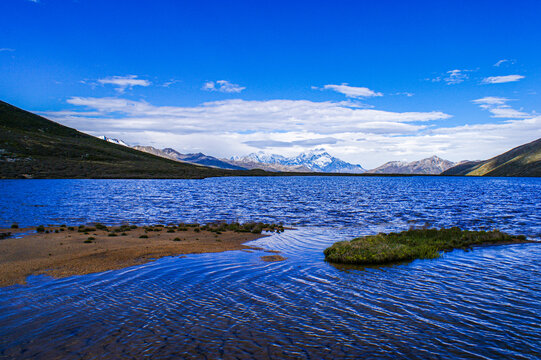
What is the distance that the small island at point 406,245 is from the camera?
844 inches

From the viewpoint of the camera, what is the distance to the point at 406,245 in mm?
24922

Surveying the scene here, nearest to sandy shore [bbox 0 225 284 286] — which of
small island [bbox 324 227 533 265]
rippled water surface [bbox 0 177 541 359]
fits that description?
rippled water surface [bbox 0 177 541 359]

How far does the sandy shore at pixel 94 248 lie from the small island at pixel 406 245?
26.9 feet

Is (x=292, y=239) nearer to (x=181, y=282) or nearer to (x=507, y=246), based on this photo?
(x=181, y=282)

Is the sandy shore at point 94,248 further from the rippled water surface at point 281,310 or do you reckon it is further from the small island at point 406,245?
the small island at point 406,245

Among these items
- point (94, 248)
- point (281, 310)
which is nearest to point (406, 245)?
point (281, 310)

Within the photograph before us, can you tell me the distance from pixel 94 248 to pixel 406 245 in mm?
23964

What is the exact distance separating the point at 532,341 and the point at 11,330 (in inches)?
700

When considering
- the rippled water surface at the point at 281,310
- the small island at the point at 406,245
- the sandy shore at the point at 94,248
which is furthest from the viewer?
the small island at the point at 406,245

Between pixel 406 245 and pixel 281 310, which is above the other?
pixel 406 245

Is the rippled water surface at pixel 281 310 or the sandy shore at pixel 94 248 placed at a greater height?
the rippled water surface at pixel 281 310

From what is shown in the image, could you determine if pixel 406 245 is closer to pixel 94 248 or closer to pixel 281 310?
pixel 281 310

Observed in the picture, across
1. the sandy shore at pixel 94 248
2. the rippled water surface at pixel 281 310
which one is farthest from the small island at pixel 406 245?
the sandy shore at pixel 94 248

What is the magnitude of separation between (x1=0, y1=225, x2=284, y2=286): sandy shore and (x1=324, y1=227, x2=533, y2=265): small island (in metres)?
8.20
